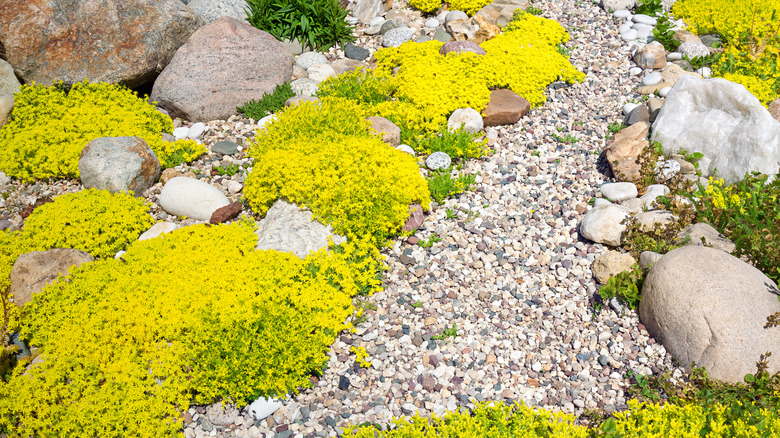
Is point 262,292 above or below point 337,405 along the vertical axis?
above

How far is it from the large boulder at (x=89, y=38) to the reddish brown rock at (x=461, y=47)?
4.85 metres

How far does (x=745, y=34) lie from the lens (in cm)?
934

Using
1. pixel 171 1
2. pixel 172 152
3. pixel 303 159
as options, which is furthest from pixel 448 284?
pixel 171 1

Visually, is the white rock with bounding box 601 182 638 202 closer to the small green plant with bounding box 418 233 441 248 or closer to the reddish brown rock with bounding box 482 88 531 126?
the reddish brown rock with bounding box 482 88 531 126

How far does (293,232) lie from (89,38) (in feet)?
18.2

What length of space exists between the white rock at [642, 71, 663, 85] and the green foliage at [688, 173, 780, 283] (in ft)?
8.13

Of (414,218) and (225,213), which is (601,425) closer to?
(414,218)

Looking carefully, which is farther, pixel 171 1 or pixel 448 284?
pixel 171 1

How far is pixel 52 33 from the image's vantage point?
8.58 metres

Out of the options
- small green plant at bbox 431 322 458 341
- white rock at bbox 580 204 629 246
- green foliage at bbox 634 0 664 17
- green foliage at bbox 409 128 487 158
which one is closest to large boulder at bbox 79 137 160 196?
green foliage at bbox 409 128 487 158

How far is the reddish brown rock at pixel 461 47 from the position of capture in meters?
9.51

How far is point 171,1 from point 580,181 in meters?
7.76

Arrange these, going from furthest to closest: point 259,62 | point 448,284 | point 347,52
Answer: point 347,52 → point 259,62 → point 448,284

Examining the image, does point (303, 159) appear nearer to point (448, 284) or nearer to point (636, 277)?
point (448, 284)
